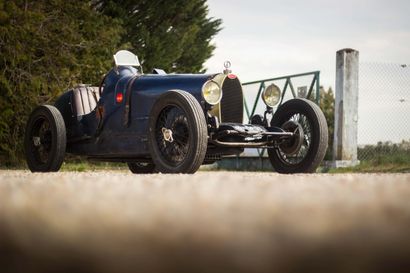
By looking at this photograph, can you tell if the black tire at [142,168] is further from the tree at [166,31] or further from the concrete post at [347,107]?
the tree at [166,31]

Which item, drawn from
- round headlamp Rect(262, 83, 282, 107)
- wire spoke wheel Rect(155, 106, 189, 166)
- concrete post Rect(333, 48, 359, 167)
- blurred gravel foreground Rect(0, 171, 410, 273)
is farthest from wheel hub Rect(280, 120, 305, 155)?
blurred gravel foreground Rect(0, 171, 410, 273)

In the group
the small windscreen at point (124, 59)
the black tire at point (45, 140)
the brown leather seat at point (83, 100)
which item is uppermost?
the small windscreen at point (124, 59)

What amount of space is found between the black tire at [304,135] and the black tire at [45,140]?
1905 mm

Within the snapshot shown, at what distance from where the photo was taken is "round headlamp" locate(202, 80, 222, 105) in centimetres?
444

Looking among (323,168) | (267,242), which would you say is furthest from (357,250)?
(323,168)

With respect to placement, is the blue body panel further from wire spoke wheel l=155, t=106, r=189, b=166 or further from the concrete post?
the concrete post

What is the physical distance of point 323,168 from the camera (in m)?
8.91

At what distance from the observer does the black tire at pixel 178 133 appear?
373 cm

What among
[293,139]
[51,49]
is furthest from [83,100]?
[51,49]

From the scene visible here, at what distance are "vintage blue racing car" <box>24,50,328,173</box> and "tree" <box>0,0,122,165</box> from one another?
398 centimetres

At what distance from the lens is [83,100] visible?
5.78m

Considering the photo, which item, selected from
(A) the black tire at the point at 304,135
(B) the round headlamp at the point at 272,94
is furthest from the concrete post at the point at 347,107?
(A) the black tire at the point at 304,135

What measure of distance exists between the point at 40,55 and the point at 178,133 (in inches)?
281

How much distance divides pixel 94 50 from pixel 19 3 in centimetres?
174
